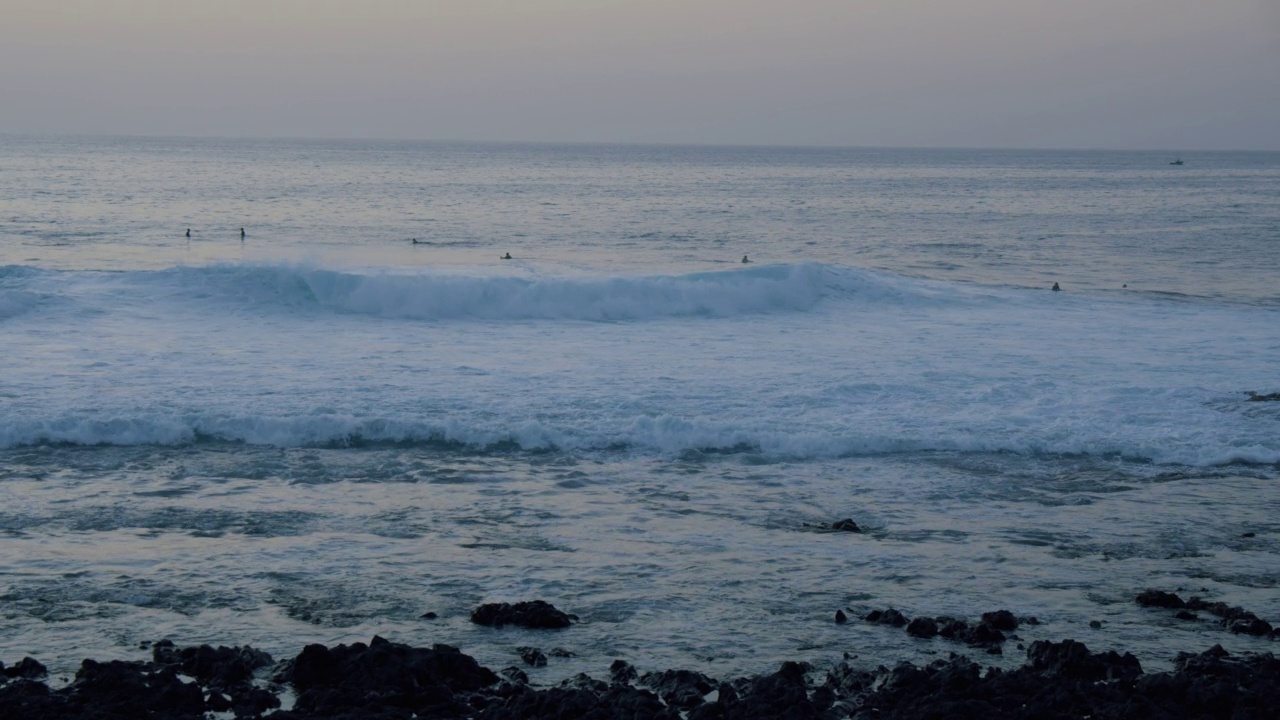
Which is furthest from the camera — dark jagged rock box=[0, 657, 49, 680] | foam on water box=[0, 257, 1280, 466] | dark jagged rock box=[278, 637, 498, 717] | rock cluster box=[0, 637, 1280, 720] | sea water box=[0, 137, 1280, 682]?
foam on water box=[0, 257, 1280, 466]

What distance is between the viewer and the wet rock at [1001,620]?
8.91 meters

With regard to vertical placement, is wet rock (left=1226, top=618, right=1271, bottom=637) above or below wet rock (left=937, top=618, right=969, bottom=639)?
above

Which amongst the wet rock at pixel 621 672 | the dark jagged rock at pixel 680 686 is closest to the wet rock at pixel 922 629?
the dark jagged rock at pixel 680 686

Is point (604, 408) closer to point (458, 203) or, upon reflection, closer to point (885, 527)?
point (885, 527)

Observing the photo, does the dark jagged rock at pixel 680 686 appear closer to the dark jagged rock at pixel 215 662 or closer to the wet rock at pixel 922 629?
the wet rock at pixel 922 629

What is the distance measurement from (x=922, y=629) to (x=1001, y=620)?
0.62 meters

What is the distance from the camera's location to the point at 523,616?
8.91m

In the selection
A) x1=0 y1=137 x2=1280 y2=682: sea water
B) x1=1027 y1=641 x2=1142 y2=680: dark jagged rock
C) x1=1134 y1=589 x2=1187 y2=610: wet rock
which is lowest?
x1=0 y1=137 x2=1280 y2=682: sea water

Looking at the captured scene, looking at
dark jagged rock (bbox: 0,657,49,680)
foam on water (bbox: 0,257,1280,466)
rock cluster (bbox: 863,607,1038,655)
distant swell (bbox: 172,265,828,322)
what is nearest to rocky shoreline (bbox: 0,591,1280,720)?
dark jagged rock (bbox: 0,657,49,680)

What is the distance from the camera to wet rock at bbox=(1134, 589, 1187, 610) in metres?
9.43

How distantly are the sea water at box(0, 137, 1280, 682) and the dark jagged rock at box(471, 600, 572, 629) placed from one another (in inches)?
4.3

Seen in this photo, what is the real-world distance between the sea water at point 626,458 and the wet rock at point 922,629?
0.14 m

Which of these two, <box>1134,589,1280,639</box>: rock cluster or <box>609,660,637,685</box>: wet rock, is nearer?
<box>609,660,637,685</box>: wet rock

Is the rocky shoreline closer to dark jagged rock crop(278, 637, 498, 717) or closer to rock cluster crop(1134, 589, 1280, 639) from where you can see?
dark jagged rock crop(278, 637, 498, 717)
